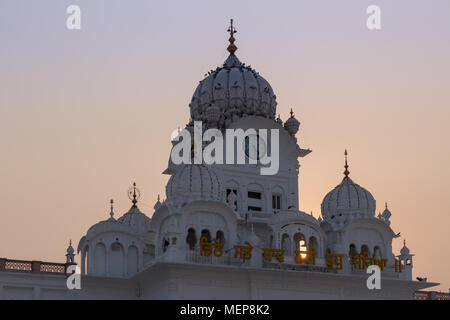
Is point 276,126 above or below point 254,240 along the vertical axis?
above

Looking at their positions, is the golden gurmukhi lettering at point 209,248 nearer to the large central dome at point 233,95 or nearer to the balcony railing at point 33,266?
the balcony railing at point 33,266

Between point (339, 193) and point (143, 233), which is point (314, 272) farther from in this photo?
point (143, 233)

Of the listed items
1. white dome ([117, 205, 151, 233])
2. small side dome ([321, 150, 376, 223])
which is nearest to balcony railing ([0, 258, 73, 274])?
white dome ([117, 205, 151, 233])

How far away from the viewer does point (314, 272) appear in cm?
4391

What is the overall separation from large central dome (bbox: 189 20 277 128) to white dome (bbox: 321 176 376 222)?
18.6ft

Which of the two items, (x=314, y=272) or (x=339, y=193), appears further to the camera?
(x=339, y=193)

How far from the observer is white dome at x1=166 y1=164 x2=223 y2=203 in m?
44.9

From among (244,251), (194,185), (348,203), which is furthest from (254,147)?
(244,251)

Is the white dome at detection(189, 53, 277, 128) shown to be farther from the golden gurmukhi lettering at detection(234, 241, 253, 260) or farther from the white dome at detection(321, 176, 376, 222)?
the golden gurmukhi lettering at detection(234, 241, 253, 260)
